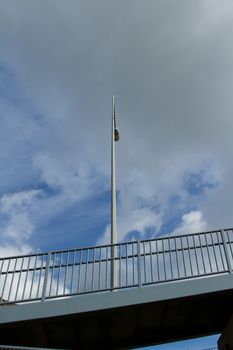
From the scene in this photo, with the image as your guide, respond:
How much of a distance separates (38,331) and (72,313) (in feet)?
5.34

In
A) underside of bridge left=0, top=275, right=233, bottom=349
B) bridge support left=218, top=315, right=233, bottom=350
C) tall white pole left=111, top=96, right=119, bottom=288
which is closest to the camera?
underside of bridge left=0, top=275, right=233, bottom=349

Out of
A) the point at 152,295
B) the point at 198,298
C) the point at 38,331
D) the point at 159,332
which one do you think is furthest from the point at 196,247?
the point at 38,331

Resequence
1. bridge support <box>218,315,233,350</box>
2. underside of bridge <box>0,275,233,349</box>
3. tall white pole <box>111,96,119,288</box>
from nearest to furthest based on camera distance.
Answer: underside of bridge <box>0,275,233,349</box>
tall white pole <box>111,96,119,288</box>
bridge support <box>218,315,233,350</box>

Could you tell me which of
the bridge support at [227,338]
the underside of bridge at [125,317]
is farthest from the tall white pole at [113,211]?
the bridge support at [227,338]

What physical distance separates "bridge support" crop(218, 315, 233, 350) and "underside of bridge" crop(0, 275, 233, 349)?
0.74 feet

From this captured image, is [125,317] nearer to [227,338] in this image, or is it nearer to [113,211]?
[227,338]

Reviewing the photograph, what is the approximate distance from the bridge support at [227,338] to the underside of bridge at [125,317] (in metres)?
0.22

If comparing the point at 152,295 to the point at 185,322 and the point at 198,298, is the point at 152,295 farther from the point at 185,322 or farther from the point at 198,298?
the point at 185,322

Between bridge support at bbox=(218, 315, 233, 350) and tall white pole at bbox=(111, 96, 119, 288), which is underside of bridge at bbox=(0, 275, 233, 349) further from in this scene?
tall white pole at bbox=(111, 96, 119, 288)

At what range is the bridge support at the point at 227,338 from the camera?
28.8 ft

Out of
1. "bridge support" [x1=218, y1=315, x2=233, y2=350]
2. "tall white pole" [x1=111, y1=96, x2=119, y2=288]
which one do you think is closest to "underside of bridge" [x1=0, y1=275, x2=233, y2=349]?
"bridge support" [x1=218, y1=315, x2=233, y2=350]

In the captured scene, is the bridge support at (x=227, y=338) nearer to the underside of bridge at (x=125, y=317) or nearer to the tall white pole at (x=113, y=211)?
the underside of bridge at (x=125, y=317)

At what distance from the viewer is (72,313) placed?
6844mm

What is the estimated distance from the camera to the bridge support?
8773 millimetres
